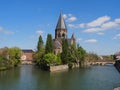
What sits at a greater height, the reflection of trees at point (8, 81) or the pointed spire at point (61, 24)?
the pointed spire at point (61, 24)

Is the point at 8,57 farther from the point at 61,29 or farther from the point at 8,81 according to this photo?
the point at 61,29

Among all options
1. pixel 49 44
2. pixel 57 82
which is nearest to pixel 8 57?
pixel 49 44

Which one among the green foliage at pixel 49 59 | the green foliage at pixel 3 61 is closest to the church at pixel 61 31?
the green foliage at pixel 49 59

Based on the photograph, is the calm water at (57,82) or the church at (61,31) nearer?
the calm water at (57,82)

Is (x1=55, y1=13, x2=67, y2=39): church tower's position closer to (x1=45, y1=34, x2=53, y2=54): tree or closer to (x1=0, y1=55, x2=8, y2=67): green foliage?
(x1=45, y1=34, x2=53, y2=54): tree

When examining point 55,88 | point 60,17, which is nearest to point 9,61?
point 60,17

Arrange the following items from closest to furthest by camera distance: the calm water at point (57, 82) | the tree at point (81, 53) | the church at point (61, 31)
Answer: the calm water at point (57, 82)
the tree at point (81, 53)
the church at point (61, 31)

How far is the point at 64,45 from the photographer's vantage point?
3231 inches

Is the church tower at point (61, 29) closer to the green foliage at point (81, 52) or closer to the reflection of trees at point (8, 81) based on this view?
the green foliage at point (81, 52)

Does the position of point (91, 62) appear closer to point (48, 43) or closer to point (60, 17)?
point (60, 17)

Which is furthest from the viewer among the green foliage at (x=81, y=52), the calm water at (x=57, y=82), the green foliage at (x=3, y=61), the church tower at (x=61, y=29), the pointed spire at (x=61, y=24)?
the church tower at (x=61, y=29)

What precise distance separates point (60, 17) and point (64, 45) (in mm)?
30560

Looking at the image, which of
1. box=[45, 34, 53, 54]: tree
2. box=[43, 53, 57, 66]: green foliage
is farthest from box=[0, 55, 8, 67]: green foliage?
Result: box=[45, 34, 53, 54]: tree

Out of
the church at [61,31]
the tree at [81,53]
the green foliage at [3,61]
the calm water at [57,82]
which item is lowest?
the calm water at [57,82]
